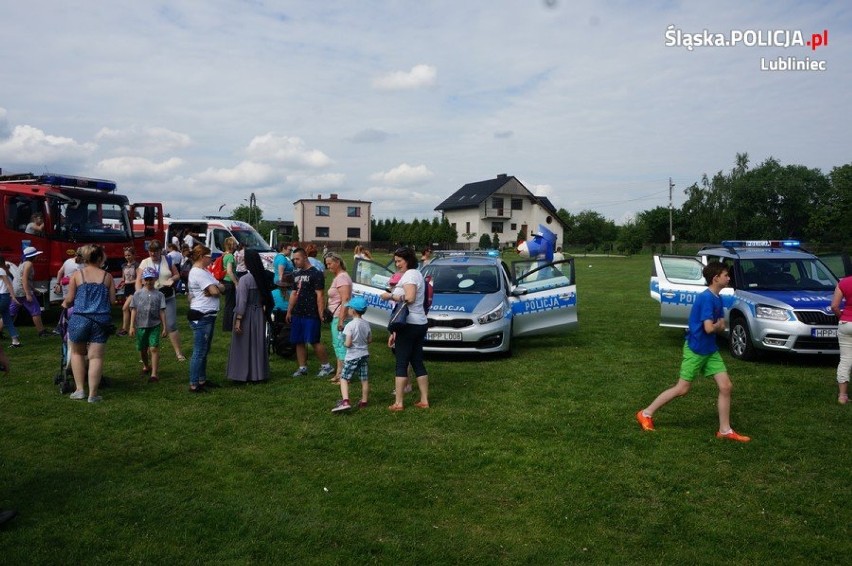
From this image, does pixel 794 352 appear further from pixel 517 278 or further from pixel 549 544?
pixel 549 544

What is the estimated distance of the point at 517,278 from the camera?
11.4 metres

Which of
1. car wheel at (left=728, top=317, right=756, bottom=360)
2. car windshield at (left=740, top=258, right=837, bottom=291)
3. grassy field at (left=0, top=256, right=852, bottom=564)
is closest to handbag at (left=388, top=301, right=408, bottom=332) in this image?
grassy field at (left=0, top=256, right=852, bottom=564)

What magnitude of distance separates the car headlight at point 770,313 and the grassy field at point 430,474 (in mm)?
924

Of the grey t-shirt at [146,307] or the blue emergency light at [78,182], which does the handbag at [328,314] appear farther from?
the blue emergency light at [78,182]

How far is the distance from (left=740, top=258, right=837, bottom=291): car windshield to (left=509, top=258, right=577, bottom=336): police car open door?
2778mm

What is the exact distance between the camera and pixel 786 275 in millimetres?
10844

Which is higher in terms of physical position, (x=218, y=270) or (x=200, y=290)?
(x=218, y=270)

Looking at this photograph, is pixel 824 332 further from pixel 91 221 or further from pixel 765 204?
pixel 765 204

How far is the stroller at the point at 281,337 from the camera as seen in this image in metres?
10.6

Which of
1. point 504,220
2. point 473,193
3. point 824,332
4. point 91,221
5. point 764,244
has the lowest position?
point 824,332

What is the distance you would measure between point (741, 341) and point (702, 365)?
14.6ft

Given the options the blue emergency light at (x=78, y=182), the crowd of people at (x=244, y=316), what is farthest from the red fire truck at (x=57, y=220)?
the crowd of people at (x=244, y=316)

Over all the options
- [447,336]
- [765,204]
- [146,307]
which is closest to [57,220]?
[146,307]

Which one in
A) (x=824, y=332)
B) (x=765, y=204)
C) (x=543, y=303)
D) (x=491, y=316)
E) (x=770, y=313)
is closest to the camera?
Answer: (x=824, y=332)
